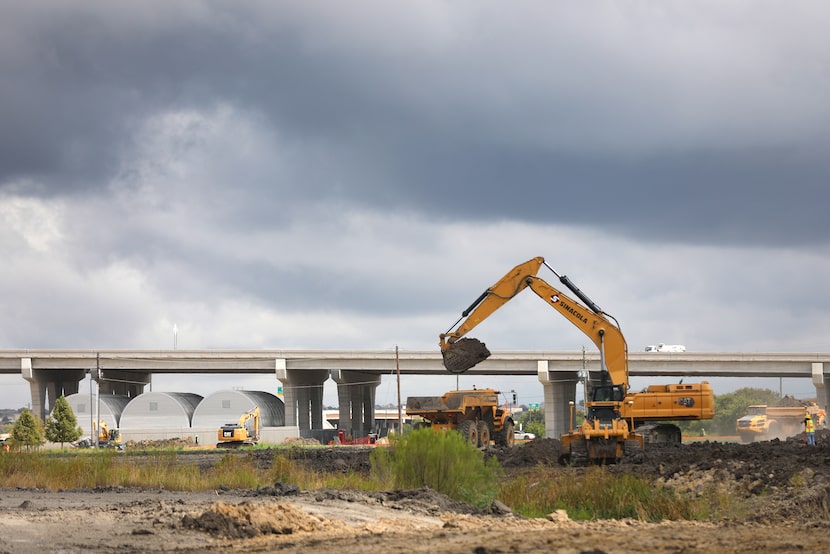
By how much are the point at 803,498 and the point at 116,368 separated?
81329 mm

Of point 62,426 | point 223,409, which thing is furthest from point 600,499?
point 223,409

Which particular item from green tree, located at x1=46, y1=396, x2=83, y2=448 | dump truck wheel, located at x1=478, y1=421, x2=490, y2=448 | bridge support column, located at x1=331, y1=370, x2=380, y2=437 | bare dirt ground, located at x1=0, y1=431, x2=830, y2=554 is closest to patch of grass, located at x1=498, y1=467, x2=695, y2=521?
bare dirt ground, located at x1=0, y1=431, x2=830, y2=554

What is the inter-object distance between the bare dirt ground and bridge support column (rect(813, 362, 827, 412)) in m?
59.5

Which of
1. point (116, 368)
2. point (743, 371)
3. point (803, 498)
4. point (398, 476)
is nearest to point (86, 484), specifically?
point (398, 476)

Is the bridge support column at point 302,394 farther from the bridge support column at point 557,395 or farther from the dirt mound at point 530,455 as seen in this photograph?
the dirt mound at point 530,455

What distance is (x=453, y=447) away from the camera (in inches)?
873

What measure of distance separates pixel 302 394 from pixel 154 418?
13367 mm

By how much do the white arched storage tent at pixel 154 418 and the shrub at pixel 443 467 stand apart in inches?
2732

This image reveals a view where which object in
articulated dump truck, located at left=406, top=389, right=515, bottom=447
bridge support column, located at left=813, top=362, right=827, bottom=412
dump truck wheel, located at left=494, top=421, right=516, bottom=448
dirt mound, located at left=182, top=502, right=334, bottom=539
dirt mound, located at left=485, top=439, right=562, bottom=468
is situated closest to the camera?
dirt mound, located at left=182, top=502, right=334, bottom=539

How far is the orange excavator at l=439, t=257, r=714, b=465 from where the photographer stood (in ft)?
107

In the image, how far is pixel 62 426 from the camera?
7788cm

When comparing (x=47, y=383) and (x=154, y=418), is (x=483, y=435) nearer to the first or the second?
(x=154, y=418)

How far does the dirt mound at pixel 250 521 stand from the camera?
15.3m

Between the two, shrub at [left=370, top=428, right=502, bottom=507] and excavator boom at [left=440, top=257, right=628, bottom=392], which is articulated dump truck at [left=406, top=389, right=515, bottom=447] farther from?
shrub at [left=370, top=428, right=502, bottom=507]
